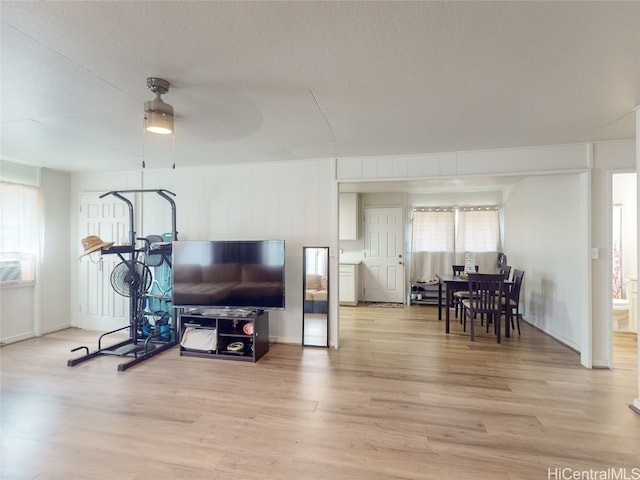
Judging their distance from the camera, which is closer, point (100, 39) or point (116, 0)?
point (116, 0)

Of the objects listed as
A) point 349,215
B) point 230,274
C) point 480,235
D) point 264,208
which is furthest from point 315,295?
point 480,235

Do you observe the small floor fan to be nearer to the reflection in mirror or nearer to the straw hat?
the straw hat

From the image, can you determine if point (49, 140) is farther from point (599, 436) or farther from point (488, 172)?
point (599, 436)

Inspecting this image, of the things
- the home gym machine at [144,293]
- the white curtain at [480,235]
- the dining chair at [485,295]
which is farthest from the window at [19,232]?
the white curtain at [480,235]

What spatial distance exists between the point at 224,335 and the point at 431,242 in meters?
4.72

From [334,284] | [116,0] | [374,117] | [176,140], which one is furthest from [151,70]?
[334,284]

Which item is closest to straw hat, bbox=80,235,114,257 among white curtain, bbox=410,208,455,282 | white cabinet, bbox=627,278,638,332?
white curtain, bbox=410,208,455,282

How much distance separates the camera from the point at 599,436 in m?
2.09

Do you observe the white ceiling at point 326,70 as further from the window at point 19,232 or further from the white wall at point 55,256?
the white wall at point 55,256

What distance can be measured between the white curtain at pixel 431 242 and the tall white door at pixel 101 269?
17.5 ft

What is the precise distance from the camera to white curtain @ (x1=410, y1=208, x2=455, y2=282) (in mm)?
6480

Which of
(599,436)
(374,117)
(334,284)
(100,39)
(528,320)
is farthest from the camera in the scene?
(528,320)

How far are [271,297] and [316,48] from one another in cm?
263

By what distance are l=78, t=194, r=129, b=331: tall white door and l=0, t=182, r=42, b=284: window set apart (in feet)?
1.80
